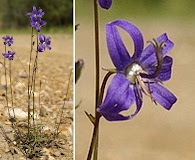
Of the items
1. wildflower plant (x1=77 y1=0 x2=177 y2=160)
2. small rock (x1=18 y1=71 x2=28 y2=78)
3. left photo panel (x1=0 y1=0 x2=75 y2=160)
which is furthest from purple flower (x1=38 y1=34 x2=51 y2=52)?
wildflower plant (x1=77 y1=0 x2=177 y2=160)

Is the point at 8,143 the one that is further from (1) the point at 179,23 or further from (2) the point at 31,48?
(1) the point at 179,23

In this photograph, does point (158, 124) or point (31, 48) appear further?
point (158, 124)

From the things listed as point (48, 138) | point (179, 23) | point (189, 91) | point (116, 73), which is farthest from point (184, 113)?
point (116, 73)

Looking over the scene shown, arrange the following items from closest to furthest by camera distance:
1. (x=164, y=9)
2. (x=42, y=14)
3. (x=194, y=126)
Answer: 1. (x=42, y=14)
2. (x=164, y=9)
3. (x=194, y=126)

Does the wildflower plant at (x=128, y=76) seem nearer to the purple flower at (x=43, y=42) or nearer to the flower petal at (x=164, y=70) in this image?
the flower petal at (x=164, y=70)

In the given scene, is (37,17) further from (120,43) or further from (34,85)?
(120,43)

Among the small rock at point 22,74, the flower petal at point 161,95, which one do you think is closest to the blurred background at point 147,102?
the small rock at point 22,74

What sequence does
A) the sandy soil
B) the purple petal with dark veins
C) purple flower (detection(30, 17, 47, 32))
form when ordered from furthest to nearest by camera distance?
the sandy soil < purple flower (detection(30, 17, 47, 32)) < the purple petal with dark veins

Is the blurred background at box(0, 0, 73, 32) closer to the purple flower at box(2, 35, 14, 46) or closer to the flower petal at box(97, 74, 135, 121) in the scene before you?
the purple flower at box(2, 35, 14, 46)
